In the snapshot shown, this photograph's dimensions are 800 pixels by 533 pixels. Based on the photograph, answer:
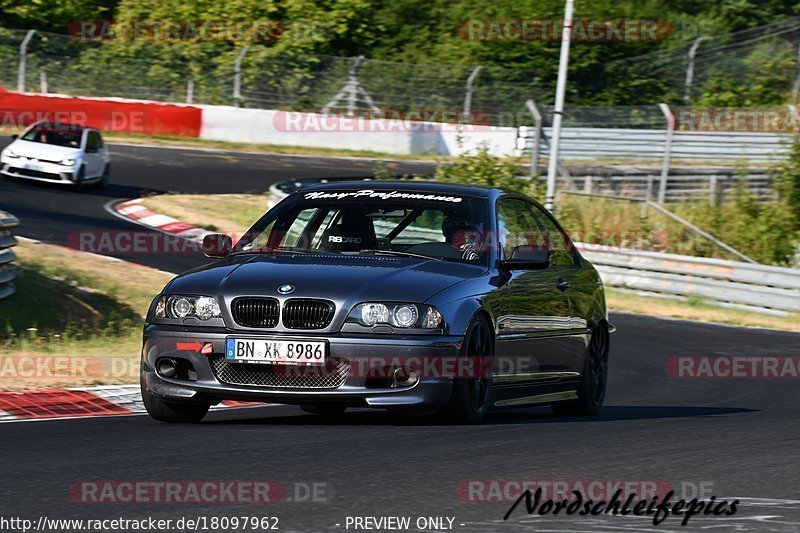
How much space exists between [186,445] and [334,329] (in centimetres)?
96

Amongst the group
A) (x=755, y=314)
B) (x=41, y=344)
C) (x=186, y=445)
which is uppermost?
(x=186, y=445)

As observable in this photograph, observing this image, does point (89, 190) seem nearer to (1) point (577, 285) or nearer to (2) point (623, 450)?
(1) point (577, 285)

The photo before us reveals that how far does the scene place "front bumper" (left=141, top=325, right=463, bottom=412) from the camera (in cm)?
698

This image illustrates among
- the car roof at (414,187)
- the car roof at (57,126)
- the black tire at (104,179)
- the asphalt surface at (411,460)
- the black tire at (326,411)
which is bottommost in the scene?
the black tire at (104,179)

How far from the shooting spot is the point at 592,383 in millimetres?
9461

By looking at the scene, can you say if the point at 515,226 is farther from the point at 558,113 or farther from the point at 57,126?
the point at 57,126

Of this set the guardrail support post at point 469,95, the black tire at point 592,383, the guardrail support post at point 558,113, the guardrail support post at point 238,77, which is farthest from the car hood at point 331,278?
the guardrail support post at point 238,77

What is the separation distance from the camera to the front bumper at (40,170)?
2516 cm

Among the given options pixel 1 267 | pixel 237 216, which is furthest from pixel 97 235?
pixel 1 267

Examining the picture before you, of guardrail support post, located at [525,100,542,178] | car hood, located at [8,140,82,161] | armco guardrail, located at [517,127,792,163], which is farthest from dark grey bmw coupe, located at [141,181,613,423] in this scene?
armco guardrail, located at [517,127,792,163]

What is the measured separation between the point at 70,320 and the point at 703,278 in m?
10.8

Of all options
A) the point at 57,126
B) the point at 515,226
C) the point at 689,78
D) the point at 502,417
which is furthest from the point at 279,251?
the point at 689,78

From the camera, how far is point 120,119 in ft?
117

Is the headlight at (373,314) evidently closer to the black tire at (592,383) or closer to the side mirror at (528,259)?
the side mirror at (528,259)
